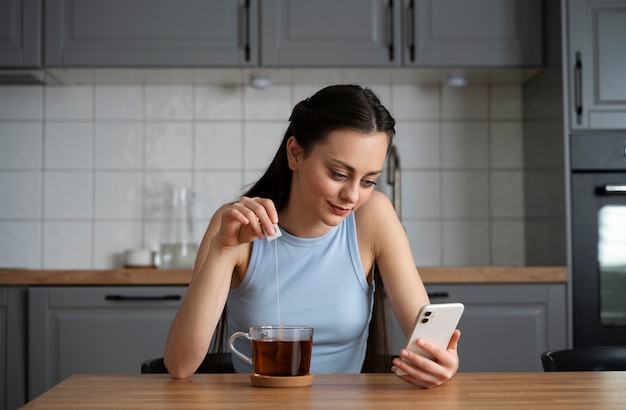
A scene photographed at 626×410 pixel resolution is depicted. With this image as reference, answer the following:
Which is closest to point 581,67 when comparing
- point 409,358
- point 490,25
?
point 490,25

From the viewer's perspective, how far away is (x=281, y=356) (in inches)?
52.7

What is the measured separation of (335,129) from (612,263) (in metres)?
1.82

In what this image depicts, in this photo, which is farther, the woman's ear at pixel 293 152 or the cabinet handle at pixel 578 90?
the cabinet handle at pixel 578 90

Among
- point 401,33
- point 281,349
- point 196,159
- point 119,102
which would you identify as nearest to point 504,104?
point 401,33

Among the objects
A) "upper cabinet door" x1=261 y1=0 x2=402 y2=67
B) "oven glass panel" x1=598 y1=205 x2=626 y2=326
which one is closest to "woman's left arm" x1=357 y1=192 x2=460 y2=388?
"upper cabinet door" x1=261 y1=0 x2=402 y2=67

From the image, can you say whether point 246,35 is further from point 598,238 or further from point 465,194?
point 598,238

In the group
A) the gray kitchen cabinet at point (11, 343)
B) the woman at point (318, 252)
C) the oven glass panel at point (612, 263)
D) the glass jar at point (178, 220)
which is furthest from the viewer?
the glass jar at point (178, 220)

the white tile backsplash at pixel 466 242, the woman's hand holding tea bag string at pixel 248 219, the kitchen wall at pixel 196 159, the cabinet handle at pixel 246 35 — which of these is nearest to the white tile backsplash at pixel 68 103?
the kitchen wall at pixel 196 159

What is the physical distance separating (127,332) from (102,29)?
1135mm

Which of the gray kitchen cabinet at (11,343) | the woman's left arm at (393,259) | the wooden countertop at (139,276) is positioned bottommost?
the gray kitchen cabinet at (11,343)

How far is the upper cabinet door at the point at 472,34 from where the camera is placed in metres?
3.27

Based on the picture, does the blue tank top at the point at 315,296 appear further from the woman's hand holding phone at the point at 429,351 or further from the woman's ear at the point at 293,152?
the woman's hand holding phone at the point at 429,351

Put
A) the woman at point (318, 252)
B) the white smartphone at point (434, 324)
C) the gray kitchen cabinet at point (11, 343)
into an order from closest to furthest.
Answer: the white smartphone at point (434, 324)
the woman at point (318, 252)
the gray kitchen cabinet at point (11, 343)

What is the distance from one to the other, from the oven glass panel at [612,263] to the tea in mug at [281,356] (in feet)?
6.78
